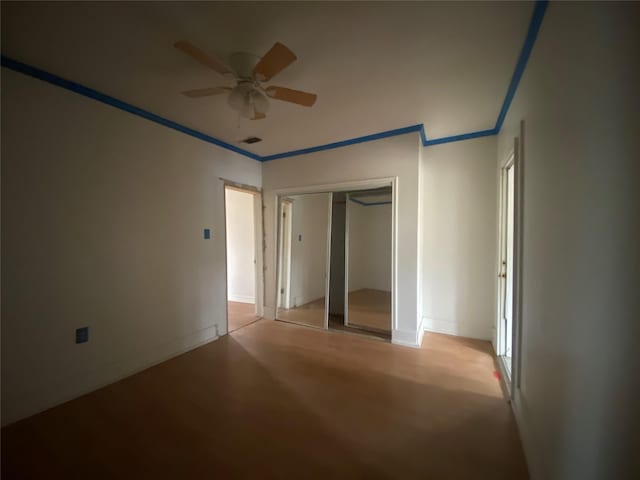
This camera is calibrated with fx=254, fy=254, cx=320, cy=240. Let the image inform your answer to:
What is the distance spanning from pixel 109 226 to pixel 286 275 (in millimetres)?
2291

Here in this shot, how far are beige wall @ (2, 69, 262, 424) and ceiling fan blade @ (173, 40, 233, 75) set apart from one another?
1366 millimetres

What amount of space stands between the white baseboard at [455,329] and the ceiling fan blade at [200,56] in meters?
3.51

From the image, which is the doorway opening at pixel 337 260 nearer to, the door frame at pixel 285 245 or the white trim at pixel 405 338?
the door frame at pixel 285 245

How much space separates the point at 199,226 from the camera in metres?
3.05

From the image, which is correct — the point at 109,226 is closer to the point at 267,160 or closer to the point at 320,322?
the point at 267,160

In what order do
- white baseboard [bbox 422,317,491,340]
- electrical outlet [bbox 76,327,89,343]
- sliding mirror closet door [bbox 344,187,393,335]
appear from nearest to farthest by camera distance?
1. electrical outlet [bbox 76,327,89,343]
2. white baseboard [bbox 422,317,491,340]
3. sliding mirror closet door [bbox 344,187,393,335]

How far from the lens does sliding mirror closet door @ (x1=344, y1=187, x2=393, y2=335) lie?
3.44 metres

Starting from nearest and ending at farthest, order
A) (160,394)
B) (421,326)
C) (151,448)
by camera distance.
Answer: (151,448), (160,394), (421,326)

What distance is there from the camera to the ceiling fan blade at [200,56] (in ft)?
4.45

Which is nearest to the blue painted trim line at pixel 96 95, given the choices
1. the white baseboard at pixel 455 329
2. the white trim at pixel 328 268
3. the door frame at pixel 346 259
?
the white trim at pixel 328 268

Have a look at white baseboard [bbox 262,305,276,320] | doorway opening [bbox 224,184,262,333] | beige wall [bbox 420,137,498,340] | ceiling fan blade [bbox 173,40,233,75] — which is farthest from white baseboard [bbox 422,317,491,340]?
ceiling fan blade [bbox 173,40,233,75]

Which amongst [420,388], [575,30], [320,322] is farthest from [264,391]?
[575,30]

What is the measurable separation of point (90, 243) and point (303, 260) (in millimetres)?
2484

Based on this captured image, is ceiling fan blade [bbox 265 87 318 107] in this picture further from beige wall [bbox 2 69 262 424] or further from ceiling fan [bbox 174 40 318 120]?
beige wall [bbox 2 69 262 424]
